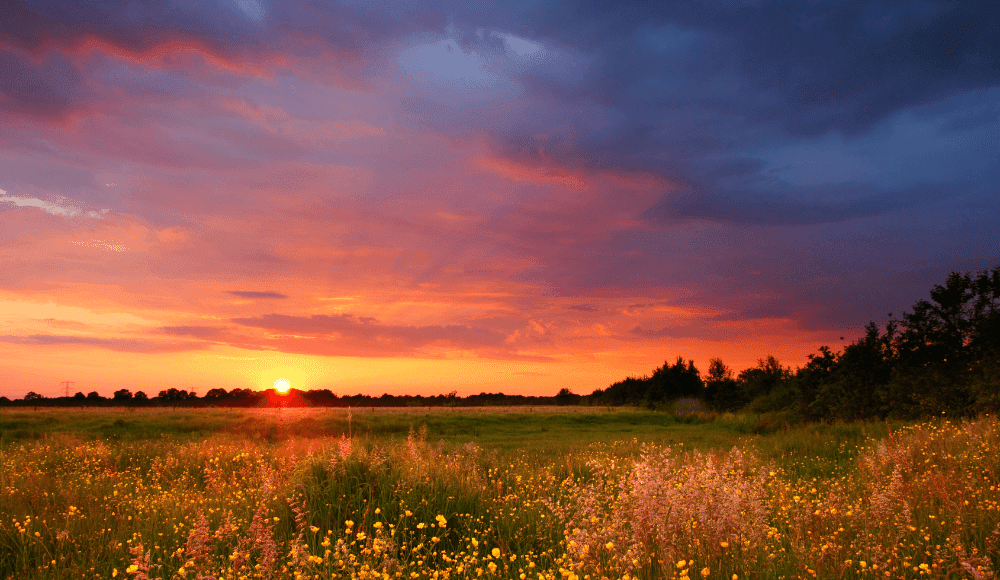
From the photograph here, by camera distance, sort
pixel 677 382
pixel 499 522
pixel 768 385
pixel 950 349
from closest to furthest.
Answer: pixel 499 522 → pixel 950 349 → pixel 768 385 → pixel 677 382

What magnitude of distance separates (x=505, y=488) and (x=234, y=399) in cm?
11012

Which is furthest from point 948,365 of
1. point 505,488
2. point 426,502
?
point 426,502

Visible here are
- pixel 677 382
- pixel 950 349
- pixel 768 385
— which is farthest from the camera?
pixel 677 382

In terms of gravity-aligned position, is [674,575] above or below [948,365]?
below

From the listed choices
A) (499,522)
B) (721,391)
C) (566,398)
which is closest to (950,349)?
(499,522)

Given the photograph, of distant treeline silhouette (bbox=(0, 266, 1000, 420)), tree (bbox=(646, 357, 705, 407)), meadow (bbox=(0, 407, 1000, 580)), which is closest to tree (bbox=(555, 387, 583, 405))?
tree (bbox=(646, 357, 705, 407))

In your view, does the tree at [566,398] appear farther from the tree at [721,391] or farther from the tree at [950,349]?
the tree at [950,349]

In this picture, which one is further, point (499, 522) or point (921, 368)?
point (921, 368)

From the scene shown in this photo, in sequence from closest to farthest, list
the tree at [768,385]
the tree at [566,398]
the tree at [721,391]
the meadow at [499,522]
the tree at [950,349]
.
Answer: the meadow at [499,522]
the tree at [950,349]
the tree at [768,385]
the tree at [721,391]
the tree at [566,398]

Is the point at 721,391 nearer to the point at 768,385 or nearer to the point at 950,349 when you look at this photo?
the point at 768,385

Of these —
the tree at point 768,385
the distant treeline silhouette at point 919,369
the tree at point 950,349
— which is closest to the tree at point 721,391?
the tree at point 768,385

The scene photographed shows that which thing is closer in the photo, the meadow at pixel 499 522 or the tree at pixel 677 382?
the meadow at pixel 499 522

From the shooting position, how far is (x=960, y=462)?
35.1ft

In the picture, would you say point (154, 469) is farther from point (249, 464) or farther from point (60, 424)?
point (60, 424)
